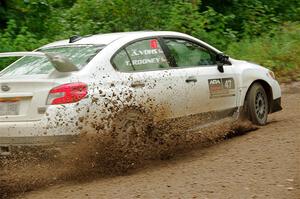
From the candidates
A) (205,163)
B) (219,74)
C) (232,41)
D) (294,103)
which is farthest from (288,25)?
(205,163)

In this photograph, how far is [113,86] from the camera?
649 cm

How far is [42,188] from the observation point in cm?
616

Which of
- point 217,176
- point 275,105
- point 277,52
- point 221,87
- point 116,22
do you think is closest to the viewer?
point 217,176

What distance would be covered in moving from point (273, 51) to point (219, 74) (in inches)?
→ 267

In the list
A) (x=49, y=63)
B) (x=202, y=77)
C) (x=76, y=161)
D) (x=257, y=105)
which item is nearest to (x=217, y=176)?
(x=76, y=161)

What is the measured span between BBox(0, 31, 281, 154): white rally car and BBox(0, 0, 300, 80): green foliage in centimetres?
531

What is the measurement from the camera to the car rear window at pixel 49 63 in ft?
21.8

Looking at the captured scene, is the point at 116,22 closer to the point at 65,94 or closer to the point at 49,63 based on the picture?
the point at 49,63

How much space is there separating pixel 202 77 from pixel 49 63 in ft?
7.13

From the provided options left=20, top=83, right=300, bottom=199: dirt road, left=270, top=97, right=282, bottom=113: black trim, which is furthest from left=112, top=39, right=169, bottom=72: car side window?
left=270, top=97, right=282, bottom=113: black trim

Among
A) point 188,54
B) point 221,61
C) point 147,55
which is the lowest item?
point 221,61

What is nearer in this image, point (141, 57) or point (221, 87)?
point (141, 57)

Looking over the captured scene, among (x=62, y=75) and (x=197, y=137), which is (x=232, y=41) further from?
(x=62, y=75)

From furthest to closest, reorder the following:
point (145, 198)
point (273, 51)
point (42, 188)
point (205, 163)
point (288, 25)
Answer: point (288, 25)
point (273, 51)
point (205, 163)
point (42, 188)
point (145, 198)
